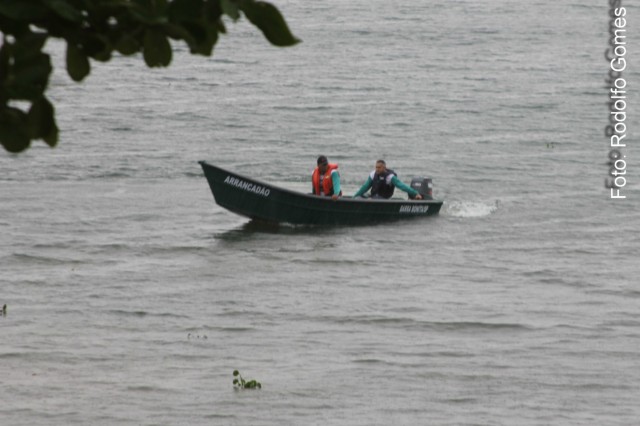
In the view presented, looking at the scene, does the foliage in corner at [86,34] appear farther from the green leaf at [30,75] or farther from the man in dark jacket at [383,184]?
the man in dark jacket at [383,184]

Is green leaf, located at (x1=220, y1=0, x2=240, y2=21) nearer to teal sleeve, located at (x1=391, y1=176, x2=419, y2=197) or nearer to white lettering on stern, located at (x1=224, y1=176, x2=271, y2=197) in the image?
white lettering on stern, located at (x1=224, y1=176, x2=271, y2=197)

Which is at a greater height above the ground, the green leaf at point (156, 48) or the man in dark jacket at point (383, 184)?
the man in dark jacket at point (383, 184)

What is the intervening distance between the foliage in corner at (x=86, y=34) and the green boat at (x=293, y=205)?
2082 centimetres

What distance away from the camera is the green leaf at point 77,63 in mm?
3332

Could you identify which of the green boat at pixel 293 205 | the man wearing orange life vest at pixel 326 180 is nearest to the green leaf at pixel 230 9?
the man wearing orange life vest at pixel 326 180

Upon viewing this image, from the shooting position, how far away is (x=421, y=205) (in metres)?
25.8

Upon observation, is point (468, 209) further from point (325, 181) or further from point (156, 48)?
point (156, 48)

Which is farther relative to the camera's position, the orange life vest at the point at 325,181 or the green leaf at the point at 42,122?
the orange life vest at the point at 325,181

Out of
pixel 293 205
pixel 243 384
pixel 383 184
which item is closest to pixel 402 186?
pixel 383 184

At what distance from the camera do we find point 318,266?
23.0 metres

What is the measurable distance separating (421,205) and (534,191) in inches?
203

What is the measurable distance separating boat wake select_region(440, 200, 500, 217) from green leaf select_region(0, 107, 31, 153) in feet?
79.2

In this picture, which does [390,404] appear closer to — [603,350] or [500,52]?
[603,350]

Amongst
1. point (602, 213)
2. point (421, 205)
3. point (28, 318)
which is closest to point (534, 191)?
point (602, 213)
